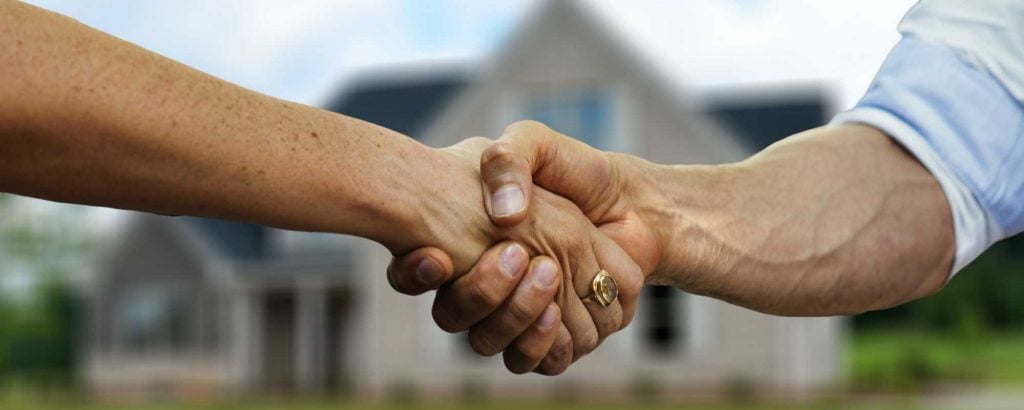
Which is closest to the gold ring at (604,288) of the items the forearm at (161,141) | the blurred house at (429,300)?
the forearm at (161,141)

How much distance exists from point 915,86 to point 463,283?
1175mm

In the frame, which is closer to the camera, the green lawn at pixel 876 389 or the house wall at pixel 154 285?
the green lawn at pixel 876 389

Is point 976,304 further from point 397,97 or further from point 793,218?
point 793,218

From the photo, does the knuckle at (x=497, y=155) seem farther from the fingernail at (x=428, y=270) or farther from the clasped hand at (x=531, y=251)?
the fingernail at (x=428, y=270)

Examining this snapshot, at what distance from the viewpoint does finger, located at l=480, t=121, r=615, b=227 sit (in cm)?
294

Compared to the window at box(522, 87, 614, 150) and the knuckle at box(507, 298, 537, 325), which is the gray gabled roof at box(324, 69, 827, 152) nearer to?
the window at box(522, 87, 614, 150)

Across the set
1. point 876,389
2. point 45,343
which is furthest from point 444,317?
point 45,343

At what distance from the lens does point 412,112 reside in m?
23.5

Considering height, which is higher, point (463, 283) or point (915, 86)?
point (915, 86)

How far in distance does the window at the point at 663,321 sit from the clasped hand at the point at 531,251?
14599mm

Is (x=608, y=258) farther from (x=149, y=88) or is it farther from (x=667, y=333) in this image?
(x=667, y=333)

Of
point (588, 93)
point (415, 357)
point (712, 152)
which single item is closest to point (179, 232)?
point (415, 357)

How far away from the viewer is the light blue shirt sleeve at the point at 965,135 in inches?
117

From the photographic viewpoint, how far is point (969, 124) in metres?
2.97
